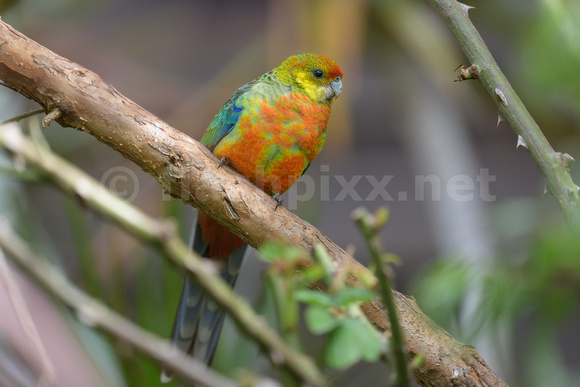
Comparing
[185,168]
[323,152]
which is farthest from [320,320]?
[323,152]

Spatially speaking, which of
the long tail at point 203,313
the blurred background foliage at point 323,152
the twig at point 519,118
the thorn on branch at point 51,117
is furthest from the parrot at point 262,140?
the twig at point 519,118

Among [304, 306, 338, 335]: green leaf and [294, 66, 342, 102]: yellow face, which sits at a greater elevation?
[304, 306, 338, 335]: green leaf

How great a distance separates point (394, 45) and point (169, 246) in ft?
13.0

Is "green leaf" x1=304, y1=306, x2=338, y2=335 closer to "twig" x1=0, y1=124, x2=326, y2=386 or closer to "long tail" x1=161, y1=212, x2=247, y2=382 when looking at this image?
"twig" x1=0, y1=124, x2=326, y2=386

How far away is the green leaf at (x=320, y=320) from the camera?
0.53 metres

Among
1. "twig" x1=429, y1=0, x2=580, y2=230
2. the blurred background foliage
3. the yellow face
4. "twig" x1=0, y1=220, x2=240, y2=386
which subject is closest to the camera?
"twig" x1=0, y1=220, x2=240, y2=386

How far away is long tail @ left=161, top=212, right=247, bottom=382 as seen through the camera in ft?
7.13

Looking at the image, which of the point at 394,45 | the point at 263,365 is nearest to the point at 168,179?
the point at 263,365

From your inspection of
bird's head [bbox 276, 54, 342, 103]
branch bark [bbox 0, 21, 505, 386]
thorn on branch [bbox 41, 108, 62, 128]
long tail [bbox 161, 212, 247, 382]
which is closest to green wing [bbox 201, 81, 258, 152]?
bird's head [bbox 276, 54, 342, 103]

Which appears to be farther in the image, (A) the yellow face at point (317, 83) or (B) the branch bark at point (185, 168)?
(A) the yellow face at point (317, 83)

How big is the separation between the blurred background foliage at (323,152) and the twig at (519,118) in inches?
21.1

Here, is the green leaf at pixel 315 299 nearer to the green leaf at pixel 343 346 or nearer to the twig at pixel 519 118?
the green leaf at pixel 343 346

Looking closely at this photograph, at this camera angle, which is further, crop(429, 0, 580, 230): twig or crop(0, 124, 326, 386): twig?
crop(429, 0, 580, 230): twig

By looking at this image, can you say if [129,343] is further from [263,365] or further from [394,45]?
[394,45]
